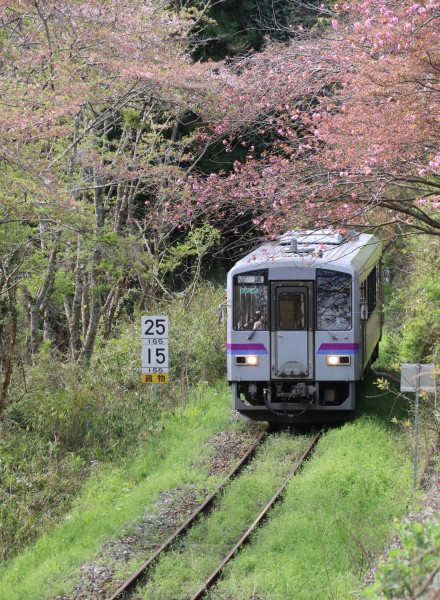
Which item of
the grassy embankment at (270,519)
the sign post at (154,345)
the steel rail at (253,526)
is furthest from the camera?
the sign post at (154,345)


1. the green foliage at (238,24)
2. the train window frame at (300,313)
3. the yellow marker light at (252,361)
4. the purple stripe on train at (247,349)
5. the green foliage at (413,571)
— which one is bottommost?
the green foliage at (413,571)

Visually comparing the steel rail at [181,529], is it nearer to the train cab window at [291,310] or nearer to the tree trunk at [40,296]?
the train cab window at [291,310]

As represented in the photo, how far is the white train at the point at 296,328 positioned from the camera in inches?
558

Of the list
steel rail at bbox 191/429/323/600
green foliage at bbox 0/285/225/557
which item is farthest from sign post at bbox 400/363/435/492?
green foliage at bbox 0/285/225/557

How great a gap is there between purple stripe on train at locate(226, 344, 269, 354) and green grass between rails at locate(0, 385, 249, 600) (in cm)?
146

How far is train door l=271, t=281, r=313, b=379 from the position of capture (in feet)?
46.8

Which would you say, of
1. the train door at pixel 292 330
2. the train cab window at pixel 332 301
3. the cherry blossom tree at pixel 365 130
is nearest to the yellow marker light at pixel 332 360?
the train door at pixel 292 330

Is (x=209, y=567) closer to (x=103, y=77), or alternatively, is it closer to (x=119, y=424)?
(x=119, y=424)

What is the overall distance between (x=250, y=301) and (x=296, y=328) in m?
0.83

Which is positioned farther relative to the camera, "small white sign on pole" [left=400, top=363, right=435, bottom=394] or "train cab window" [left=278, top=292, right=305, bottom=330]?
"train cab window" [left=278, top=292, right=305, bottom=330]

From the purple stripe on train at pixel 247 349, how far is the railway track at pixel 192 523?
146 cm

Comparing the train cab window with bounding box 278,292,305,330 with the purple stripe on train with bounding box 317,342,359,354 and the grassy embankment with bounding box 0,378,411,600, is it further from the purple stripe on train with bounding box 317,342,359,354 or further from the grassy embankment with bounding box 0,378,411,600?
the grassy embankment with bounding box 0,378,411,600

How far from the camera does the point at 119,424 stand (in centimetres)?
1520

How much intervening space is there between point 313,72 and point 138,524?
6.44m
